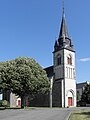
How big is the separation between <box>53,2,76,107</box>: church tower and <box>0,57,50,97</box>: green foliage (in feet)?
52.1

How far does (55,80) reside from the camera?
64.6 m

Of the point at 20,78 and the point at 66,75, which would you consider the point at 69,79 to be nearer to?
the point at 66,75

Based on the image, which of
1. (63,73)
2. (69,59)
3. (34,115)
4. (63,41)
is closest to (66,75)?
(63,73)

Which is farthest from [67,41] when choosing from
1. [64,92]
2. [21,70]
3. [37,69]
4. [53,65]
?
[21,70]

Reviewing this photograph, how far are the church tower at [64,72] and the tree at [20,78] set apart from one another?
15892 mm

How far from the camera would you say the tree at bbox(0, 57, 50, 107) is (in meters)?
42.8

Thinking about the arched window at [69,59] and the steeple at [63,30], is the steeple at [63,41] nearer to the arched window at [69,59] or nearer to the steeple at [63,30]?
the steeple at [63,30]

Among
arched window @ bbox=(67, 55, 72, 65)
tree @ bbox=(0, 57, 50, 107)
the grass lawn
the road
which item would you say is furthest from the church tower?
the grass lawn

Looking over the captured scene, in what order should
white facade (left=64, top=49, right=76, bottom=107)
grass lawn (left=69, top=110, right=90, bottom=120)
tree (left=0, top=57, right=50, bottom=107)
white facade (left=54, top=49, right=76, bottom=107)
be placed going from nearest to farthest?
1. grass lawn (left=69, top=110, right=90, bottom=120)
2. tree (left=0, top=57, right=50, bottom=107)
3. white facade (left=54, top=49, right=76, bottom=107)
4. white facade (left=64, top=49, right=76, bottom=107)

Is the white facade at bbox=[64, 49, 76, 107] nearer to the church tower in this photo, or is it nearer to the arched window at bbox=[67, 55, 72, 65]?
the church tower

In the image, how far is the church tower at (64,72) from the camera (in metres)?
61.4

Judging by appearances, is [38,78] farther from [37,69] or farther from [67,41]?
[67,41]

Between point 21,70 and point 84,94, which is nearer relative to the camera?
point 21,70

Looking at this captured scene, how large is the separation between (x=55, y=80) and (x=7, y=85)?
2381cm
